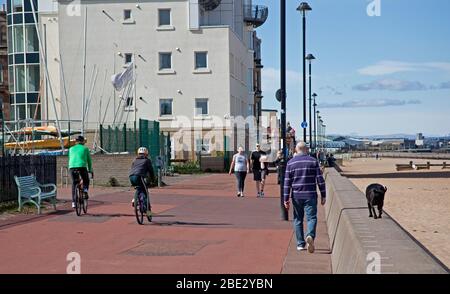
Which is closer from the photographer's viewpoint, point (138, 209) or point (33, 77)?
point (138, 209)

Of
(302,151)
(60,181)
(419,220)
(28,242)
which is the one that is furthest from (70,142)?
(302,151)

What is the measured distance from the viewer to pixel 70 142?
1283 inches

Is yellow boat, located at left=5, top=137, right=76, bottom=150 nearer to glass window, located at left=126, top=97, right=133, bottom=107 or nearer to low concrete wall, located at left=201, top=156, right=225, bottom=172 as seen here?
low concrete wall, located at left=201, top=156, right=225, bottom=172

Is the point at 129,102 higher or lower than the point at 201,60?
lower

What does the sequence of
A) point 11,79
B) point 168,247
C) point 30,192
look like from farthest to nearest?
point 11,79
point 30,192
point 168,247

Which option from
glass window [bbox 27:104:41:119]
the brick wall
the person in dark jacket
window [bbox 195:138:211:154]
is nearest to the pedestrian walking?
the brick wall

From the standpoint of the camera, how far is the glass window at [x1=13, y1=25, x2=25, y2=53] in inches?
2079

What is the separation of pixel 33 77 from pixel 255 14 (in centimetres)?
2366

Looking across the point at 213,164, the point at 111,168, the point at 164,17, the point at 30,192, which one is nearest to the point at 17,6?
the point at 164,17

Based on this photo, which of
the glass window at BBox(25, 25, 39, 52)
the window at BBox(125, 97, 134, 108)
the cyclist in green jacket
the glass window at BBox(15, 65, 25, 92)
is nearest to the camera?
the cyclist in green jacket

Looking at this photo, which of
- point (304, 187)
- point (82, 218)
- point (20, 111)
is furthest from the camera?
point (20, 111)

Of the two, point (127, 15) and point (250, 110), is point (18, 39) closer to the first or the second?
point (127, 15)

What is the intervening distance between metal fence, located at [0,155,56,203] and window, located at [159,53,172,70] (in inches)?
1196

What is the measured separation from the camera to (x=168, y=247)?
11.8 metres
